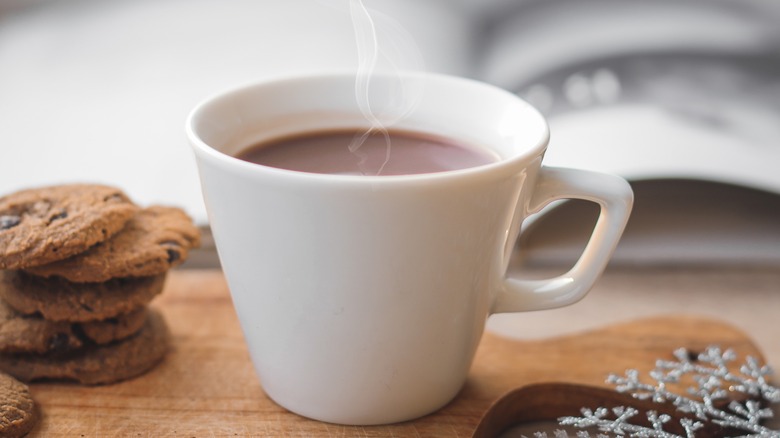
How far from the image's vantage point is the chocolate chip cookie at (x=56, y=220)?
0.78 meters

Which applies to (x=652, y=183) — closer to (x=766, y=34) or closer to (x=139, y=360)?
(x=766, y=34)

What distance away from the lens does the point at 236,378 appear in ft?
2.99

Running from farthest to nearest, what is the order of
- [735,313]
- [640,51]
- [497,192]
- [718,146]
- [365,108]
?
[640,51] → [718,146] → [735,313] → [365,108] → [497,192]

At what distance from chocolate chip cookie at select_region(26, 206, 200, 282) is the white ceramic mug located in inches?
3.6

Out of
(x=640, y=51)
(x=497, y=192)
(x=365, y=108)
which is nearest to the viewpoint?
(x=497, y=192)

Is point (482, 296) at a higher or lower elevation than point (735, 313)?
higher

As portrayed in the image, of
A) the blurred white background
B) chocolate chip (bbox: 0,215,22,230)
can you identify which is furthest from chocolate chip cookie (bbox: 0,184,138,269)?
the blurred white background

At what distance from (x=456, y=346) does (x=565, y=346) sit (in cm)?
24

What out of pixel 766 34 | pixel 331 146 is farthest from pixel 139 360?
pixel 766 34

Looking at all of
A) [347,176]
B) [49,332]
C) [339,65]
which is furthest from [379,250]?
[339,65]

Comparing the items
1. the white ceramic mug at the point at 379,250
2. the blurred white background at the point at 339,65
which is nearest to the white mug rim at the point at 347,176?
the white ceramic mug at the point at 379,250

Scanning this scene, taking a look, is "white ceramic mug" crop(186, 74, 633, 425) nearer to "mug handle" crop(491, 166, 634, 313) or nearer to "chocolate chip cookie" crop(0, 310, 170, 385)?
"mug handle" crop(491, 166, 634, 313)

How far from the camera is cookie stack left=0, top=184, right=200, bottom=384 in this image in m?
0.81

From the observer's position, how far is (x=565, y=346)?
100 centimetres
